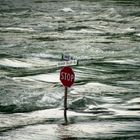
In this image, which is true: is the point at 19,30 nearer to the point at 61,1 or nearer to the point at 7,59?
the point at 7,59

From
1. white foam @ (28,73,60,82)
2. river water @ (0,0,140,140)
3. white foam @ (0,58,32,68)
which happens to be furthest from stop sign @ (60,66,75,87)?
white foam @ (0,58,32,68)

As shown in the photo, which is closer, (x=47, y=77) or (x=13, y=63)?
(x=47, y=77)

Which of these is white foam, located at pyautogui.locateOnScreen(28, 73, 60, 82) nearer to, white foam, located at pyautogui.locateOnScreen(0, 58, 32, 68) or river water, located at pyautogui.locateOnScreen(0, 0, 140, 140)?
river water, located at pyautogui.locateOnScreen(0, 0, 140, 140)

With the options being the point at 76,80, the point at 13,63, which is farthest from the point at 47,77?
the point at 13,63

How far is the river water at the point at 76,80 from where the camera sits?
44.4 ft

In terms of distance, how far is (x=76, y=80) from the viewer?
2025cm

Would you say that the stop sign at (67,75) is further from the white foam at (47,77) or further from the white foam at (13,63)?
the white foam at (13,63)

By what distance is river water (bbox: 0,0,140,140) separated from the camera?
1353 centimetres

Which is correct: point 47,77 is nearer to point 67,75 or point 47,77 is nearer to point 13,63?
point 13,63

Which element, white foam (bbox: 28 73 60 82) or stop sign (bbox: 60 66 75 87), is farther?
white foam (bbox: 28 73 60 82)

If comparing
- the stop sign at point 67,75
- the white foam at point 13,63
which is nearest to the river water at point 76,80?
the white foam at point 13,63

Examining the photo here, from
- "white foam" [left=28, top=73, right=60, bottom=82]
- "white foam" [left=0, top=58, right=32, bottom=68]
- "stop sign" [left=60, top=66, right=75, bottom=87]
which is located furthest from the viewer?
"white foam" [left=0, top=58, right=32, bottom=68]

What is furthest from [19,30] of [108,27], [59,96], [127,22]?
[59,96]

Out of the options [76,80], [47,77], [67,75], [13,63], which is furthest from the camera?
[13,63]
